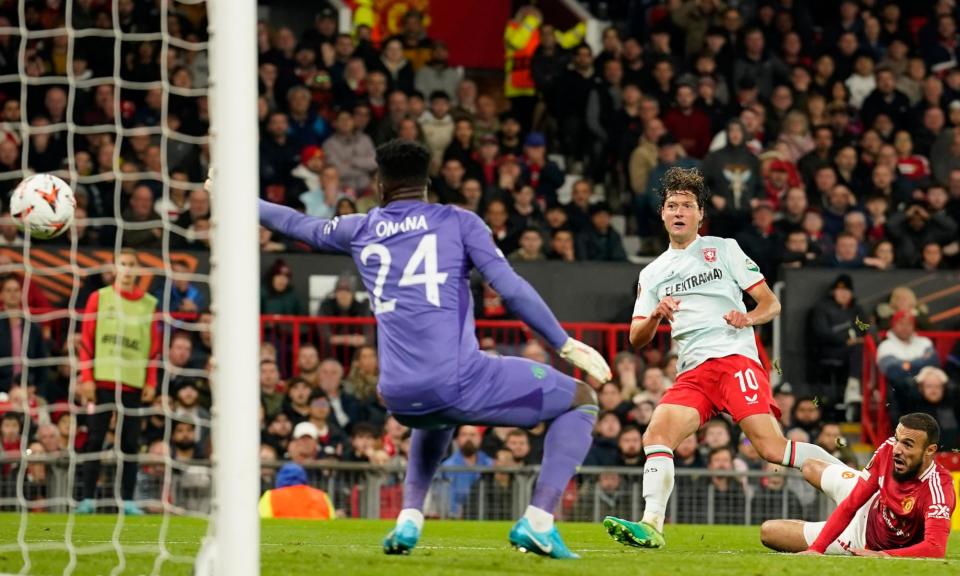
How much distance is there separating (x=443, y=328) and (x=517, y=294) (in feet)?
1.12

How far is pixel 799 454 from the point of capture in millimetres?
8836

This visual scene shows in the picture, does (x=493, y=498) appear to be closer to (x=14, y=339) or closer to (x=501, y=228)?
(x=501, y=228)

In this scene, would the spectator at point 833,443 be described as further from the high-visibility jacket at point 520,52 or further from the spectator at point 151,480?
the high-visibility jacket at point 520,52

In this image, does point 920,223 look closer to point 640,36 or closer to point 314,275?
point 640,36

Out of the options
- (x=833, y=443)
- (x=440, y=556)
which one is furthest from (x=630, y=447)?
(x=440, y=556)

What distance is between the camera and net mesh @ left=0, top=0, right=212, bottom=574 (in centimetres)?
1273

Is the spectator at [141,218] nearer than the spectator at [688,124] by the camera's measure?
Yes

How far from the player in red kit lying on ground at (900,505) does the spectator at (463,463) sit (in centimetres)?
542

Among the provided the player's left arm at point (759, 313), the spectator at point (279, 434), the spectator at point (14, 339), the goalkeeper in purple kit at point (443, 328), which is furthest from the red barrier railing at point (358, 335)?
the goalkeeper in purple kit at point (443, 328)

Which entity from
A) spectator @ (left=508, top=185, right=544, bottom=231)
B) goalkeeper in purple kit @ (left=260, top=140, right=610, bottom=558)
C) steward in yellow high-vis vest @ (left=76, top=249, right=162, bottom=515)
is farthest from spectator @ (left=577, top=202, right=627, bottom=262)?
goalkeeper in purple kit @ (left=260, top=140, right=610, bottom=558)

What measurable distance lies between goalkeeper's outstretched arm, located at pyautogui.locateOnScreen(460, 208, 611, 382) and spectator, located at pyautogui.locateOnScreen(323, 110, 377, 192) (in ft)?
33.4

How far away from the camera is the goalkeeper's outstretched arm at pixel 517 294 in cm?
665

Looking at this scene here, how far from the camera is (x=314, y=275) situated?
15.6m

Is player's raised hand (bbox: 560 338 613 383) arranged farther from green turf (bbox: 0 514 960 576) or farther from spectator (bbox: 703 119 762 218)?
spectator (bbox: 703 119 762 218)
